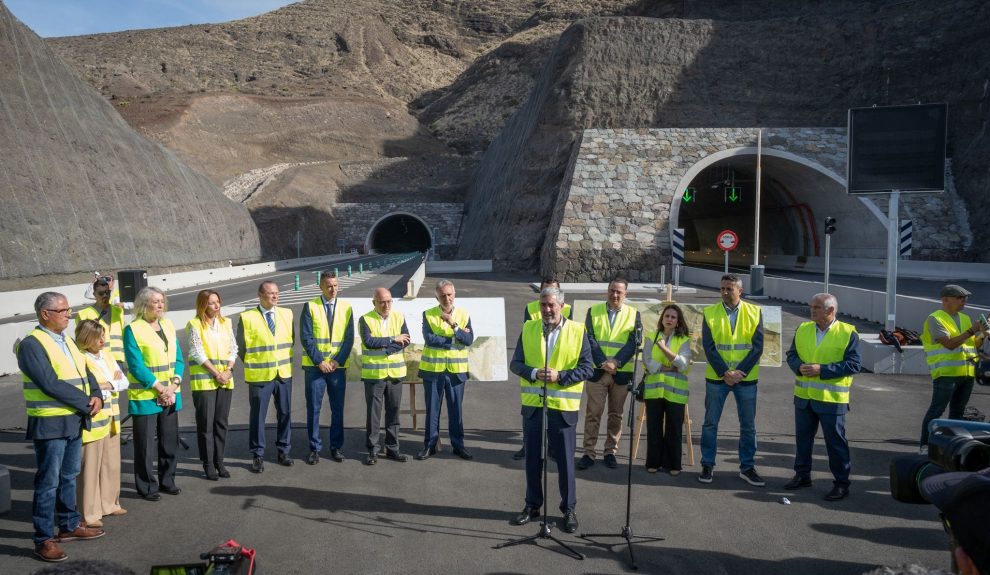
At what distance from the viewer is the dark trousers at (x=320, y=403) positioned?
8.05 m

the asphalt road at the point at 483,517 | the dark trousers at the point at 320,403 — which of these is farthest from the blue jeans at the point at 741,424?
the dark trousers at the point at 320,403

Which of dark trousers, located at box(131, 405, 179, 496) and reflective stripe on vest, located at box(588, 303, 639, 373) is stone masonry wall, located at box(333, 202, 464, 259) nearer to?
reflective stripe on vest, located at box(588, 303, 639, 373)

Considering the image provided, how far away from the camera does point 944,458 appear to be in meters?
3.03

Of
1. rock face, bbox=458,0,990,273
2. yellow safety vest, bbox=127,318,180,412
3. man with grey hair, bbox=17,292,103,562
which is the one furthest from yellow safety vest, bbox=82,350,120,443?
rock face, bbox=458,0,990,273

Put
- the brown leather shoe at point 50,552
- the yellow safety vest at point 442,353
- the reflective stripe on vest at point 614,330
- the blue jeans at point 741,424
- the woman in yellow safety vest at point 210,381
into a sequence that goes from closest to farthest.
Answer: the brown leather shoe at point 50,552 < the blue jeans at point 741,424 < the woman in yellow safety vest at point 210,381 < the reflective stripe on vest at point 614,330 < the yellow safety vest at point 442,353

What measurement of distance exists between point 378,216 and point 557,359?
71.0m

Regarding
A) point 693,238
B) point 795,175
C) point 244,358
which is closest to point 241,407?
point 244,358

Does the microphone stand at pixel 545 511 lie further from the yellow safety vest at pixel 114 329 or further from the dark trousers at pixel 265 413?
the yellow safety vest at pixel 114 329

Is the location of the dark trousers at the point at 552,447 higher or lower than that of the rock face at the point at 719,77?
lower

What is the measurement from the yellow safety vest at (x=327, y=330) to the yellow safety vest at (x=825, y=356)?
207 inches

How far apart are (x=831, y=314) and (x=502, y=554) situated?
4.23 meters

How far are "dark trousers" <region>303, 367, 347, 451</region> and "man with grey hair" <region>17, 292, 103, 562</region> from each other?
2535 millimetres

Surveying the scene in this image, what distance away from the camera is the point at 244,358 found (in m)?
7.88

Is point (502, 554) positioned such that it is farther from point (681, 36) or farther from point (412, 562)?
point (681, 36)
